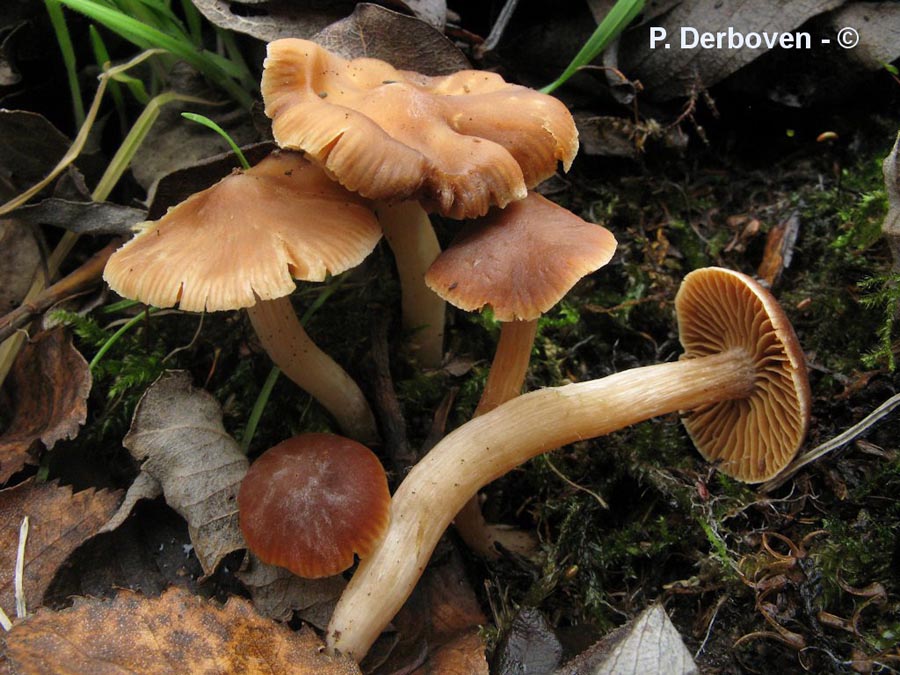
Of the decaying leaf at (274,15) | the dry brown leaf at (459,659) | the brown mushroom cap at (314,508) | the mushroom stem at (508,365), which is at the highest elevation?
the decaying leaf at (274,15)

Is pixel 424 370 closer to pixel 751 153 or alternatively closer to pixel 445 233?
pixel 445 233

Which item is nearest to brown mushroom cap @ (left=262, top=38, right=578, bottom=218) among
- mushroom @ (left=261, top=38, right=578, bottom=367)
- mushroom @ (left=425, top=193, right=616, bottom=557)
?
mushroom @ (left=261, top=38, right=578, bottom=367)

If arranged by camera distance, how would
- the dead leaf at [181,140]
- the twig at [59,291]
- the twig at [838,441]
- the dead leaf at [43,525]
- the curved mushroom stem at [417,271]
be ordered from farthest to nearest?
the dead leaf at [181,140] → the twig at [59,291] → the curved mushroom stem at [417,271] → the twig at [838,441] → the dead leaf at [43,525]

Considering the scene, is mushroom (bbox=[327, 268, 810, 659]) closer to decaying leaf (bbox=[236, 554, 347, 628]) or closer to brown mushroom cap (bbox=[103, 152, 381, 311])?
decaying leaf (bbox=[236, 554, 347, 628])

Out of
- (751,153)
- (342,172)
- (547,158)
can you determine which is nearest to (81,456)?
(342,172)

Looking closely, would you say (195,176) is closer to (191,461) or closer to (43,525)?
(191,461)

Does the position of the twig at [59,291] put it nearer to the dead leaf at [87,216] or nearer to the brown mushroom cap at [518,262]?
the dead leaf at [87,216]

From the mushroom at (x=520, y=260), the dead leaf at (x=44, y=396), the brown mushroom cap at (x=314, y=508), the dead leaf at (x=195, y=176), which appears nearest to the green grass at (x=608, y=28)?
the mushroom at (x=520, y=260)
